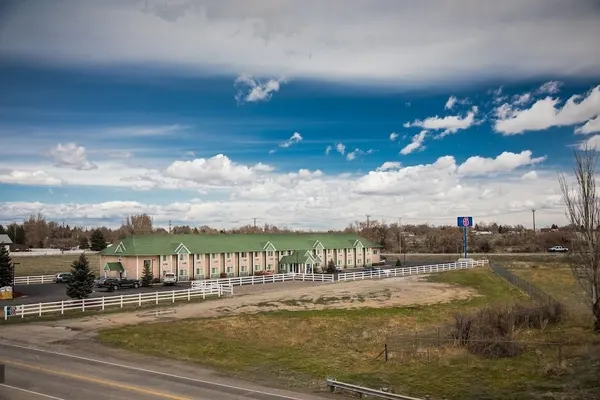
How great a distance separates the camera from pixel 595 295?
3091 cm

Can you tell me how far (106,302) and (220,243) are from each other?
102ft

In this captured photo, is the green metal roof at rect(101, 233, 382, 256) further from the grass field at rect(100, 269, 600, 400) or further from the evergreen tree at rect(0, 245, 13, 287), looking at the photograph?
the grass field at rect(100, 269, 600, 400)

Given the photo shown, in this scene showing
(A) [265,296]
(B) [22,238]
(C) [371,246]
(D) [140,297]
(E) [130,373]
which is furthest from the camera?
(B) [22,238]

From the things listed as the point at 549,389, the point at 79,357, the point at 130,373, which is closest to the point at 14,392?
the point at 130,373

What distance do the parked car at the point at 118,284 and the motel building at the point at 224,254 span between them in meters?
5.26

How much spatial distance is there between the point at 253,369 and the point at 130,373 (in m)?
5.24

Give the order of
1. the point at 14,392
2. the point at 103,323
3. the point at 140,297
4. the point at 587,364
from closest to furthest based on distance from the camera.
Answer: the point at 14,392 < the point at 587,364 < the point at 103,323 < the point at 140,297

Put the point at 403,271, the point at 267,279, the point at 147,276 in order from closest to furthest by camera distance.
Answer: the point at 147,276 → the point at 267,279 → the point at 403,271

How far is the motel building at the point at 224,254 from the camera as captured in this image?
65562 millimetres

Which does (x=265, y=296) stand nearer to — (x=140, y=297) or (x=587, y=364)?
(x=140, y=297)

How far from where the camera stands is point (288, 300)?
47.2 metres

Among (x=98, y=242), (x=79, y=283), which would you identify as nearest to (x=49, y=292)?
(x=79, y=283)

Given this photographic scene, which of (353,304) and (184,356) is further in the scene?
(353,304)

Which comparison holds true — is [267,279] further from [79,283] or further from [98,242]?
[98,242]
